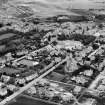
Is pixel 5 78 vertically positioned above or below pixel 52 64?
below

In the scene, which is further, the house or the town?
the house

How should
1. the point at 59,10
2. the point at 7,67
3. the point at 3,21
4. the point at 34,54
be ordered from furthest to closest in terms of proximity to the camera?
the point at 59,10, the point at 3,21, the point at 34,54, the point at 7,67

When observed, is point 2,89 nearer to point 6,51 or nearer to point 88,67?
point 88,67

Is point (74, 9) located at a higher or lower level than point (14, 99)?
higher

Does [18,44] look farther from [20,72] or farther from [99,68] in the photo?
[99,68]

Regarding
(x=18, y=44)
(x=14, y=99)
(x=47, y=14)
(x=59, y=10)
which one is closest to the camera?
(x=14, y=99)

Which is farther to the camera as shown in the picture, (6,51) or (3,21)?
(3,21)

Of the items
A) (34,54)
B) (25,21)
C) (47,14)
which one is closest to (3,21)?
(25,21)

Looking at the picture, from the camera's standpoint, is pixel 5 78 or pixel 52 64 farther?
pixel 52 64

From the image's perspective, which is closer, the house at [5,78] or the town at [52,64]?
the town at [52,64]
